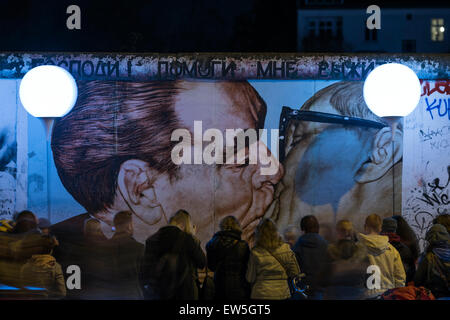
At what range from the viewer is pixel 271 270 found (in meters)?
5.96

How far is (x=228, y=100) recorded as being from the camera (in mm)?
6484

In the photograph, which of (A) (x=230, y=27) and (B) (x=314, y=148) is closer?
(B) (x=314, y=148)

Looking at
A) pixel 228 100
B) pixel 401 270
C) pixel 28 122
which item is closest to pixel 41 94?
pixel 28 122

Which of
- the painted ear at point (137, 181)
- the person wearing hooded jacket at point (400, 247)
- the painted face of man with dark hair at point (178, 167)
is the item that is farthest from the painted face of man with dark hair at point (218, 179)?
the person wearing hooded jacket at point (400, 247)

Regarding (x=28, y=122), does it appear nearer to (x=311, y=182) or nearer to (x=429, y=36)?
(x=311, y=182)

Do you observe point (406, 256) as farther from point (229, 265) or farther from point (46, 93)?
point (46, 93)

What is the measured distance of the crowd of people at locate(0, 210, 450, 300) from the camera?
242 inches

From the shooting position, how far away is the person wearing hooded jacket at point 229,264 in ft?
19.7

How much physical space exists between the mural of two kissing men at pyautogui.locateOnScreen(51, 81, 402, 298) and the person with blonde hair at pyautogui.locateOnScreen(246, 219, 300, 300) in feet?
1.29

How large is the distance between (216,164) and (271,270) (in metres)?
1.48

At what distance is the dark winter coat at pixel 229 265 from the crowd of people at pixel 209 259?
0.04 feet

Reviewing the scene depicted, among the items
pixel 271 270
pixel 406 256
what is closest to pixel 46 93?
pixel 271 270

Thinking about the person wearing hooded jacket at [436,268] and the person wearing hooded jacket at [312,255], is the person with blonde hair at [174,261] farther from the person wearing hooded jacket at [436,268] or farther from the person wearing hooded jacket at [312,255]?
the person wearing hooded jacket at [436,268]

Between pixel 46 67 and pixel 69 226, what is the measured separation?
198 cm
